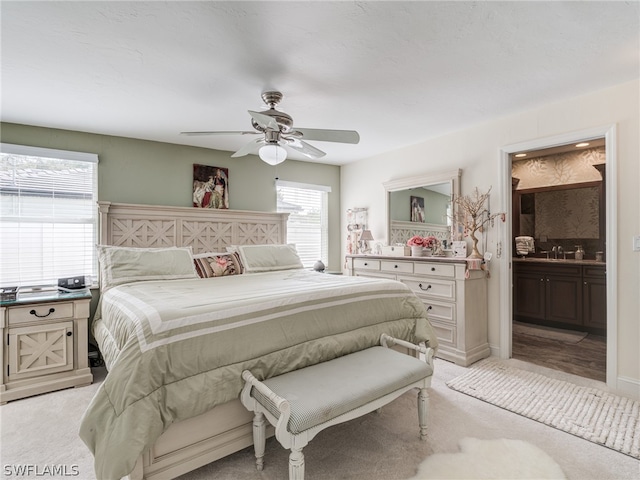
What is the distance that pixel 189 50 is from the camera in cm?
210

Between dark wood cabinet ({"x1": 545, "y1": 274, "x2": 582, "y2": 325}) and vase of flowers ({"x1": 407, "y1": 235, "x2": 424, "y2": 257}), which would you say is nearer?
vase of flowers ({"x1": 407, "y1": 235, "x2": 424, "y2": 257})

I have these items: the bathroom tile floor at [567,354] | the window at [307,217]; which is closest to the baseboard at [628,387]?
the bathroom tile floor at [567,354]

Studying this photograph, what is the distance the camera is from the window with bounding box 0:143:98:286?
3217 millimetres

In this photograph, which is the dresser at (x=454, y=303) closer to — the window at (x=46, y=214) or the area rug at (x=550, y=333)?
the area rug at (x=550, y=333)

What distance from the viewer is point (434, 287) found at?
3.55 metres

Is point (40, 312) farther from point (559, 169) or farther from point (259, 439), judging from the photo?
point (559, 169)

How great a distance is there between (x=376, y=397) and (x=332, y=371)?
0.96 ft

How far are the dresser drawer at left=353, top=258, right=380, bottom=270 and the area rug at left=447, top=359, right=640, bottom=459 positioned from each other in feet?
5.21

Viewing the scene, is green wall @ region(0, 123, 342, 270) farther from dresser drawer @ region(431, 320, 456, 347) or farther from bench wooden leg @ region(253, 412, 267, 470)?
bench wooden leg @ region(253, 412, 267, 470)

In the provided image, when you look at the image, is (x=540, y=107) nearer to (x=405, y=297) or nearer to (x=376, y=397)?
(x=405, y=297)

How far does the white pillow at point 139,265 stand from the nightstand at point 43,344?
0.29 m

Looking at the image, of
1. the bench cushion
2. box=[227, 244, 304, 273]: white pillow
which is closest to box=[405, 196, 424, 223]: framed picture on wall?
box=[227, 244, 304, 273]: white pillow

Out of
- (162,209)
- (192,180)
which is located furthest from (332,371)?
(192,180)

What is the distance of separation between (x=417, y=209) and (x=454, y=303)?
142 cm
